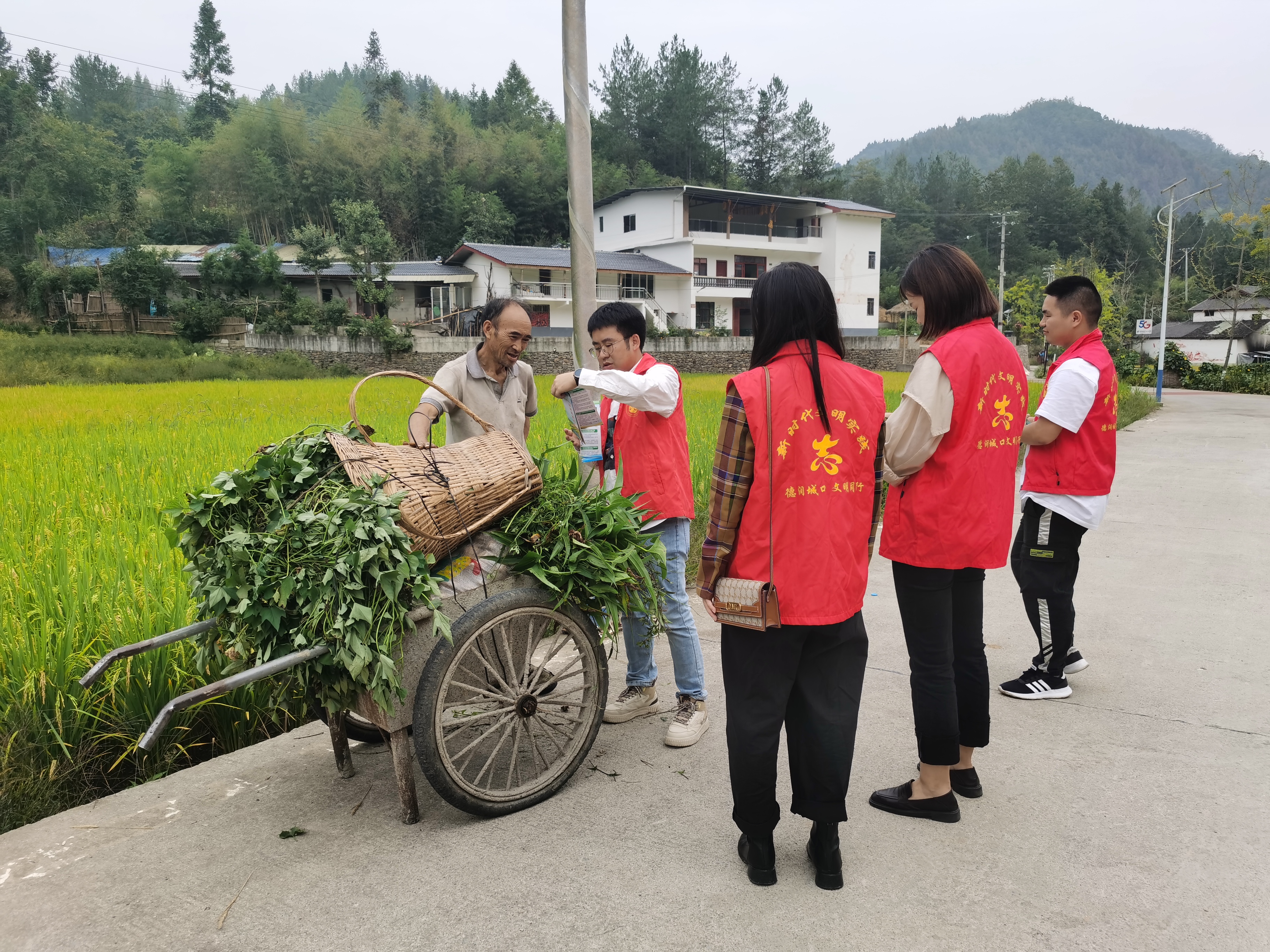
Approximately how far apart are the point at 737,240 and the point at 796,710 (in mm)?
42540

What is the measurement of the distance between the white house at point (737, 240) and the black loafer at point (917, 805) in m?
38.8

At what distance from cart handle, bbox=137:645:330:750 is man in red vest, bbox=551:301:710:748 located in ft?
3.91

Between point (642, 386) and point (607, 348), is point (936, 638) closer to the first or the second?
point (642, 386)

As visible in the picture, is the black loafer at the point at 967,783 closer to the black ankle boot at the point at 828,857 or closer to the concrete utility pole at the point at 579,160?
the black ankle boot at the point at 828,857

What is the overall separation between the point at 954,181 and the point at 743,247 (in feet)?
168

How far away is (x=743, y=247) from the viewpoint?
4319 centimetres

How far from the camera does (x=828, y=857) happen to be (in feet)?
7.69

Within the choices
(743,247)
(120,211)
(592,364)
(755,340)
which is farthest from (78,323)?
(755,340)

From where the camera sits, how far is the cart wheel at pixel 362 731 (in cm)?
306

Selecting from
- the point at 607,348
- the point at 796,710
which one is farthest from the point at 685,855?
the point at 607,348

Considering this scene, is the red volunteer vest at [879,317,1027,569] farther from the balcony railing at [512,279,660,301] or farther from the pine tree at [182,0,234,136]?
the pine tree at [182,0,234,136]

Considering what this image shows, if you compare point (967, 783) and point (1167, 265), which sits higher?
point (1167, 265)

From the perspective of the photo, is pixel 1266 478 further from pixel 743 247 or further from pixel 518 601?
pixel 743 247

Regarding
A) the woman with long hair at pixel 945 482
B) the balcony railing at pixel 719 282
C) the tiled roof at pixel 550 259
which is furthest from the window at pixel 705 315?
the woman with long hair at pixel 945 482
